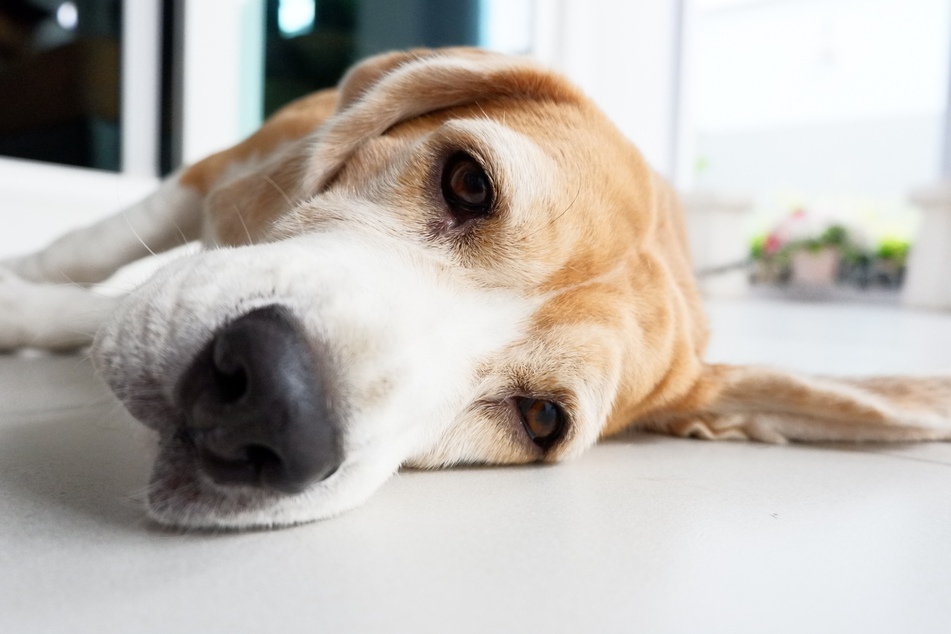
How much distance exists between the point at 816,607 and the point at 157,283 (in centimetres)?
107

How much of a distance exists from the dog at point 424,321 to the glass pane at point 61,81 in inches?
95.6

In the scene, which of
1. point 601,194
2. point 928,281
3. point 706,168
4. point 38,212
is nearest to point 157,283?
point 601,194

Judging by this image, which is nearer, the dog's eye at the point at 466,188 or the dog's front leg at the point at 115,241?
the dog's eye at the point at 466,188

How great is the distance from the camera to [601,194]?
1.67 m

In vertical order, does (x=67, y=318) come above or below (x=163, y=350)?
below

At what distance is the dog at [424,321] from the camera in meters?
1.03

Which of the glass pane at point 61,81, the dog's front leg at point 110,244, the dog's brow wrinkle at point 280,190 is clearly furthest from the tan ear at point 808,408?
the glass pane at point 61,81

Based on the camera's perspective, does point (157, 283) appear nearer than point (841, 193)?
Yes

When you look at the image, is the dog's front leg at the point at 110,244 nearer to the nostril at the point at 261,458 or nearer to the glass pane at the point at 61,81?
the nostril at the point at 261,458

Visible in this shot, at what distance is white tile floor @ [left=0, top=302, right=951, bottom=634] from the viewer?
2.80 feet

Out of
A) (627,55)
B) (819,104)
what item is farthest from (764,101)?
(627,55)

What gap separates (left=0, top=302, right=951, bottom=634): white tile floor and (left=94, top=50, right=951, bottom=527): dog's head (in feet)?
0.32

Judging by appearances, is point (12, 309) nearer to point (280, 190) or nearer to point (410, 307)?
point (280, 190)

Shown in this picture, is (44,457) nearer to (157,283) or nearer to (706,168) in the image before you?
(157,283)
